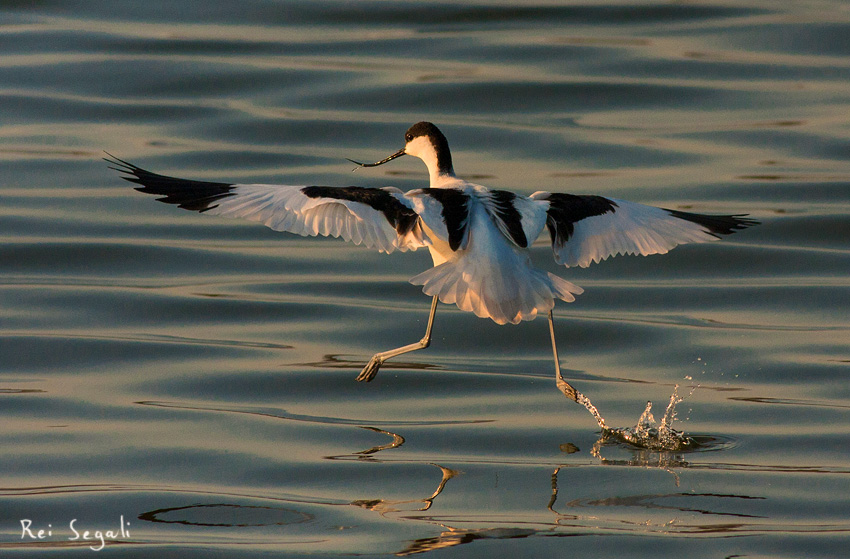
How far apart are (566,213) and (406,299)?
3048 mm

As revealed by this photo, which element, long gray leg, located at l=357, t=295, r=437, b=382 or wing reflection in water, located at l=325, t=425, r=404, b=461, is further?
long gray leg, located at l=357, t=295, r=437, b=382

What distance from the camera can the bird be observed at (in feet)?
20.6

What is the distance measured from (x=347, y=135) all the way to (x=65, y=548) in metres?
9.23

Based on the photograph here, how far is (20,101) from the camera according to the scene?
14.9 meters

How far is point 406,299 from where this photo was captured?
991 cm

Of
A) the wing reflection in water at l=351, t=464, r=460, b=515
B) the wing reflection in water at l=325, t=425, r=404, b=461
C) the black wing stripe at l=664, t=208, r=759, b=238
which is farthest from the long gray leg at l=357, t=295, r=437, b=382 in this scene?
the wing reflection in water at l=351, t=464, r=460, b=515

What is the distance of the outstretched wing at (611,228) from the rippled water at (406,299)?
89 cm

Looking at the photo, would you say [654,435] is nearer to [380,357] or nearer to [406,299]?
[380,357]

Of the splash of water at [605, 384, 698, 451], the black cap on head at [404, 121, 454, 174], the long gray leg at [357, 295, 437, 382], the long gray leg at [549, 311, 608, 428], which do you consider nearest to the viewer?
the splash of water at [605, 384, 698, 451]

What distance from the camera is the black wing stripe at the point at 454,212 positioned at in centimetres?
645

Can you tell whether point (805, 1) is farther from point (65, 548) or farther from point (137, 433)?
point (65, 548)

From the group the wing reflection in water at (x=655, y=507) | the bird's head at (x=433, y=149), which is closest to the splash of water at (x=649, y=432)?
the wing reflection in water at (x=655, y=507)

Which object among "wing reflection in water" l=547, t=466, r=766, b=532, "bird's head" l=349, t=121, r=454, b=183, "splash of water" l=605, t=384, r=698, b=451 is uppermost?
"bird's head" l=349, t=121, r=454, b=183

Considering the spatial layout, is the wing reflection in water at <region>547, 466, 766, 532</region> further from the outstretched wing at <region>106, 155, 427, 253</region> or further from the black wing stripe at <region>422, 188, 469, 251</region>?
the outstretched wing at <region>106, 155, 427, 253</region>
